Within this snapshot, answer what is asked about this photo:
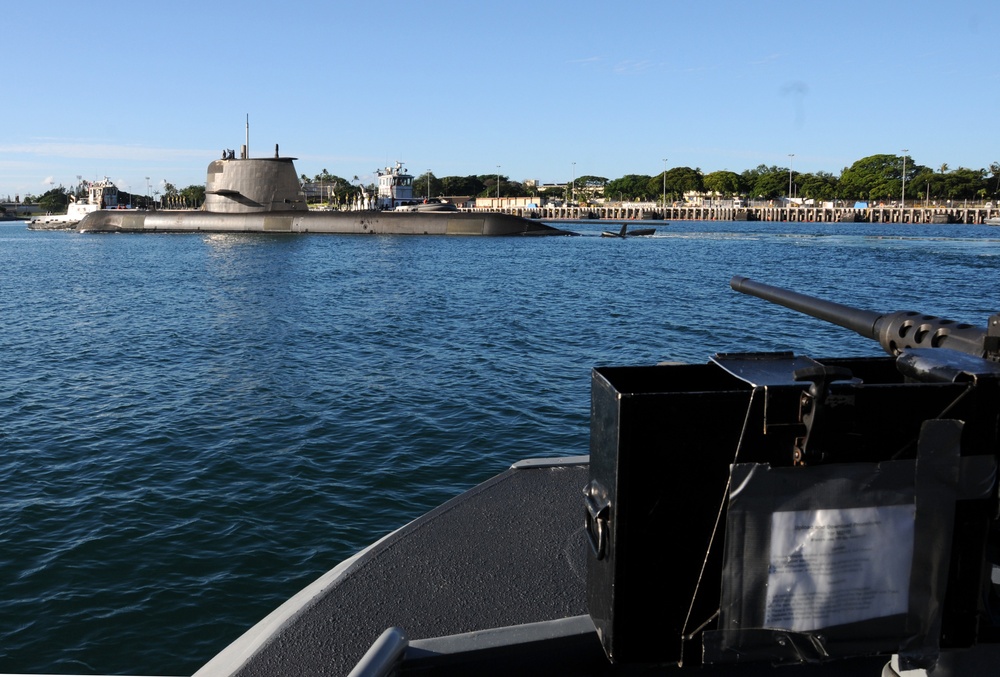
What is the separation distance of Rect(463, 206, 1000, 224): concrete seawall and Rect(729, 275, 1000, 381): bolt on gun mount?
137 meters

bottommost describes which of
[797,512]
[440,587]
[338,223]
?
[440,587]

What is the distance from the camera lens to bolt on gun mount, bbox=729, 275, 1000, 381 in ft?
7.26

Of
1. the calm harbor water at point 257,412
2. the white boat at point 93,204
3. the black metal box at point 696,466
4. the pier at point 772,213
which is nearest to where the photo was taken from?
the black metal box at point 696,466

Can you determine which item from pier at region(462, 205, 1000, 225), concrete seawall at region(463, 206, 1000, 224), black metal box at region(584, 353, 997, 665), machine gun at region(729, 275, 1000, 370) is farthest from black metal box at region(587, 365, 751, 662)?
pier at region(462, 205, 1000, 225)

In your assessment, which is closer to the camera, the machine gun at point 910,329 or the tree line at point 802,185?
the machine gun at point 910,329

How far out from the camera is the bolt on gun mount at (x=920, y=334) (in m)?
2.21

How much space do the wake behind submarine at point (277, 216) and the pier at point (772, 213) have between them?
85245 mm

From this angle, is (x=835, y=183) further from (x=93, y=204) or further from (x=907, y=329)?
(x=907, y=329)

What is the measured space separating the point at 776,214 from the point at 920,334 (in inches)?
6638

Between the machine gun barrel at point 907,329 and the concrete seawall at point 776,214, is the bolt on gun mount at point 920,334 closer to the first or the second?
the machine gun barrel at point 907,329

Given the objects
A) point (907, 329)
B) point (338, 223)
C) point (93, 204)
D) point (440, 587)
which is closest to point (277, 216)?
point (338, 223)

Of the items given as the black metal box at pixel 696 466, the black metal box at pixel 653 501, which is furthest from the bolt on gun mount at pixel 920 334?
the black metal box at pixel 653 501

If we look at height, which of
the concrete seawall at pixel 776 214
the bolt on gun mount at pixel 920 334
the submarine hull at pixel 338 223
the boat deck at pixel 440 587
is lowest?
the boat deck at pixel 440 587

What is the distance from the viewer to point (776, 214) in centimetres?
16112
